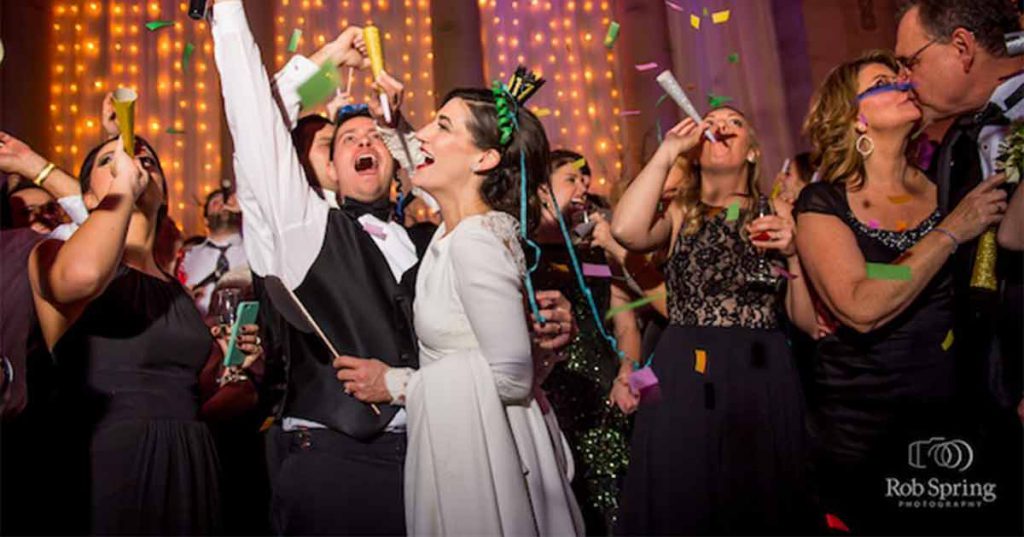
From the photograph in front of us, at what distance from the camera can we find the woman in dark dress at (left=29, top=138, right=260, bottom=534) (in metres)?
2.46

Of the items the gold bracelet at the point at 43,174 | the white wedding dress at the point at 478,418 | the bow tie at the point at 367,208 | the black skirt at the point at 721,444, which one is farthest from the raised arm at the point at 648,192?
the gold bracelet at the point at 43,174

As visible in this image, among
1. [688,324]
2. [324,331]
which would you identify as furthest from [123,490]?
[688,324]

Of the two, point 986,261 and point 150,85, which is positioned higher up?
point 150,85

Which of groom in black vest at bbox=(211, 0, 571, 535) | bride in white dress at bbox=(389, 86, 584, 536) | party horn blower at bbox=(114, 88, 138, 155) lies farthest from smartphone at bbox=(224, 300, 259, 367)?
bride in white dress at bbox=(389, 86, 584, 536)

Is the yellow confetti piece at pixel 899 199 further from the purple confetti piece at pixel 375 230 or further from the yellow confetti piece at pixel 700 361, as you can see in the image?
the purple confetti piece at pixel 375 230

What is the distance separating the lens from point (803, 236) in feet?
8.27

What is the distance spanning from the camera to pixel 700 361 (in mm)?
2812

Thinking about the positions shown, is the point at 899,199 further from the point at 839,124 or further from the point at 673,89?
the point at 673,89

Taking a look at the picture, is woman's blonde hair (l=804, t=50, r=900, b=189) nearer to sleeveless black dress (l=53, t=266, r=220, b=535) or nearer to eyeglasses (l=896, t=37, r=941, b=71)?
eyeglasses (l=896, t=37, r=941, b=71)

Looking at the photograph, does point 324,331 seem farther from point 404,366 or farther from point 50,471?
point 50,471
